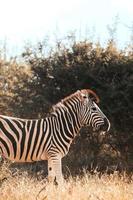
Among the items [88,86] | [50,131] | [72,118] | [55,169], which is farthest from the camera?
[88,86]

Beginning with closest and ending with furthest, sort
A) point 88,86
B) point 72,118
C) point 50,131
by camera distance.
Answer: point 50,131
point 72,118
point 88,86

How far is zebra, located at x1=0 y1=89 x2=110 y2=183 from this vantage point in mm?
10672

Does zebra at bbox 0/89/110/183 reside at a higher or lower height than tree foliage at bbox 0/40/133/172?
lower

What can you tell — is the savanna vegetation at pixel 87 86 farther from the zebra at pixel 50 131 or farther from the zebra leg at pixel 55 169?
the zebra leg at pixel 55 169

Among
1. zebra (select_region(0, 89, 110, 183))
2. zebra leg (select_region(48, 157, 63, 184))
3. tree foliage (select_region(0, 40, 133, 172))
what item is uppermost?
tree foliage (select_region(0, 40, 133, 172))

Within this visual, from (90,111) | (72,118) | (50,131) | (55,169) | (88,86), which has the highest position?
(88,86)

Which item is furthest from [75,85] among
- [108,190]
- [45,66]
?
[108,190]

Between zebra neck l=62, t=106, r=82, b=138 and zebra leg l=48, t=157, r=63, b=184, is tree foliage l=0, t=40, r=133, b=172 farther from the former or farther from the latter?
zebra leg l=48, t=157, r=63, b=184

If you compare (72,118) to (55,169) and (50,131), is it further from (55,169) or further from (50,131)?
(55,169)

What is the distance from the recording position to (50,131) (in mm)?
10992

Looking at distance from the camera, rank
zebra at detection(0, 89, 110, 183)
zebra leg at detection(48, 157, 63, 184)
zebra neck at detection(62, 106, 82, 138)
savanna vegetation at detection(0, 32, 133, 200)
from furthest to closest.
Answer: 1. savanna vegetation at detection(0, 32, 133, 200)
2. zebra neck at detection(62, 106, 82, 138)
3. zebra at detection(0, 89, 110, 183)
4. zebra leg at detection(48, 157, 63, 184)

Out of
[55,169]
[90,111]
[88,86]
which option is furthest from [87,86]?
[55,169]

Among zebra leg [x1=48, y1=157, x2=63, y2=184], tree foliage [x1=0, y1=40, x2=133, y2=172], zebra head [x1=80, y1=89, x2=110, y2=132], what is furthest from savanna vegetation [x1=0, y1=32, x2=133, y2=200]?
zebra leg [x1=48, y1=157, x2=63, y2=184]

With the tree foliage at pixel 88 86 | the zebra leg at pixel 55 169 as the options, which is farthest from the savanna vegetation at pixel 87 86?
the zebra leg at pixel 55 169
